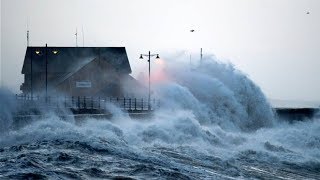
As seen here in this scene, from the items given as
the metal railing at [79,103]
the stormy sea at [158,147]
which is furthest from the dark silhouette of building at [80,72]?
the stormy sea at [158,147]

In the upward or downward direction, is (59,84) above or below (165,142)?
above

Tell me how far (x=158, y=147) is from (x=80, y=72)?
111 ft

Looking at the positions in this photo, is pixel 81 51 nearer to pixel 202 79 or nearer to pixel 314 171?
pixel 202 79

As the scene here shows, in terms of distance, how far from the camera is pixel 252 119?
131ft

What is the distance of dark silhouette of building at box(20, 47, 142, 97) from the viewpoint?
5469 cm

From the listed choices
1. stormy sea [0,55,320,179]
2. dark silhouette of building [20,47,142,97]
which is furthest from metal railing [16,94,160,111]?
dark silhouette of building [20,47,142,97]

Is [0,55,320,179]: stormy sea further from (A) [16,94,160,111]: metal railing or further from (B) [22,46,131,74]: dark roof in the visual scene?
(B) [22,46,131,74]: dark roof

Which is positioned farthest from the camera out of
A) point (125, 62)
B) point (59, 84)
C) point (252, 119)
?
point (125, 62)

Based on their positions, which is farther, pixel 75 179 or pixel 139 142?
pixel 139 142

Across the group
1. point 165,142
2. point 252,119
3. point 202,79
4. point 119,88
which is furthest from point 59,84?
point 165,142

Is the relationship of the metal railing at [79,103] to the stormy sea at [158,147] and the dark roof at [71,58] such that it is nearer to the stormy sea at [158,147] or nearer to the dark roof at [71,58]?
the stormy sea at [158,147]

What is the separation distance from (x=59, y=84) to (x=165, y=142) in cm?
3222

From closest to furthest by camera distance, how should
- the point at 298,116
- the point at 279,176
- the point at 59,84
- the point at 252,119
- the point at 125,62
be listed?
the point at 279,176, the point at 252,119, the point at 298,116, the point at 59,84, the point at 125,62

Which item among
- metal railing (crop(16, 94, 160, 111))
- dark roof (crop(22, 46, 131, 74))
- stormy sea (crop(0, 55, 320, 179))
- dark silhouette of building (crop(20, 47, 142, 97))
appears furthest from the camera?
dark roof (crop(22, 46, 131, 74))
